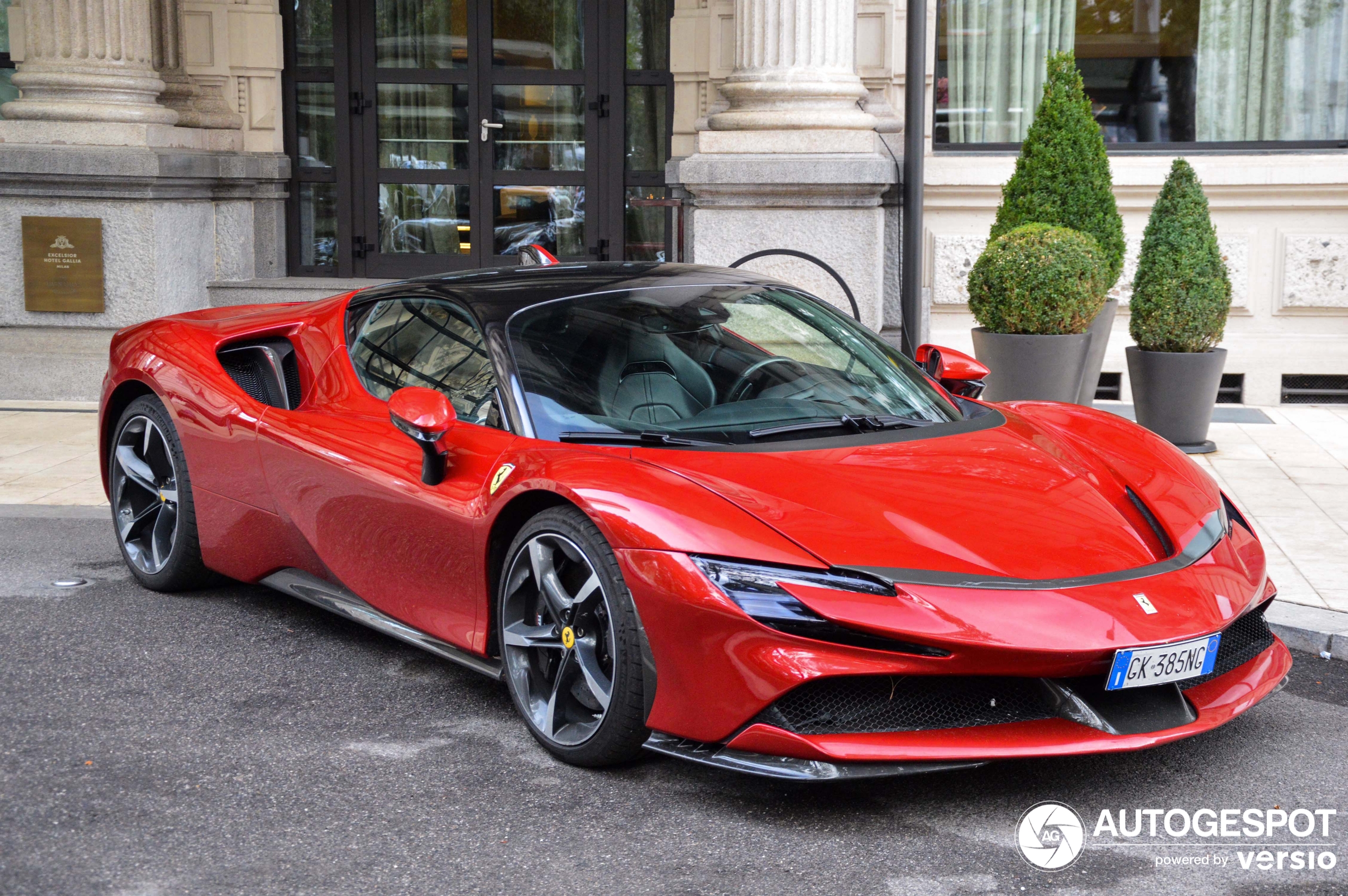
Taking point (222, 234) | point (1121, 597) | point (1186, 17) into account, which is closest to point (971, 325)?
point (1186, 17)

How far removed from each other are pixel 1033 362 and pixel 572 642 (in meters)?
4.72

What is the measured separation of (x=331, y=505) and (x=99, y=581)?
161 cm

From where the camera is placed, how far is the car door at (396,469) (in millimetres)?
3887

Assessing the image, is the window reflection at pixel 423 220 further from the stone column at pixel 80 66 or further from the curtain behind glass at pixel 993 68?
the curtain behind glass at pixel 993 68

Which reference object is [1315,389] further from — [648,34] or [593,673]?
[593,673]

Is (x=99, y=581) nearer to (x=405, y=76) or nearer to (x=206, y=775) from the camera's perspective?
(x=206, y=775)

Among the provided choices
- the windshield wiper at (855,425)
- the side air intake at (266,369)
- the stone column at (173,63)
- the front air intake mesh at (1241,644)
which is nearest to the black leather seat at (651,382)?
the windshield wiper at (855,425)

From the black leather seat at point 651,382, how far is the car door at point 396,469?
0.32 m

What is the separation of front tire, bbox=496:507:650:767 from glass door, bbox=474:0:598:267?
804 centimetres

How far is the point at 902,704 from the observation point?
10.3ft

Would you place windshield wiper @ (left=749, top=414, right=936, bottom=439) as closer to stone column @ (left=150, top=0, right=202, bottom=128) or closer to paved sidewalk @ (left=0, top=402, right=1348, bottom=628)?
paved sidewalk @ (left=0, top=402, right=1348, bottom=628)

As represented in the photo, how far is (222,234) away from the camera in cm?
1084

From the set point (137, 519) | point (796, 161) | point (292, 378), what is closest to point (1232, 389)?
point (796, 161)

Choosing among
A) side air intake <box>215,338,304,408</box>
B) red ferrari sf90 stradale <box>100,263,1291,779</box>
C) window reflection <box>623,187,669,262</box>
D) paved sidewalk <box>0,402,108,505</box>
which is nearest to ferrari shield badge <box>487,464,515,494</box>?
red ferrari sf90 stradale <box>100,263,1291,779</box>
